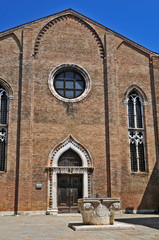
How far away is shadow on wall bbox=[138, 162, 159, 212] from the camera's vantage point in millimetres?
17438

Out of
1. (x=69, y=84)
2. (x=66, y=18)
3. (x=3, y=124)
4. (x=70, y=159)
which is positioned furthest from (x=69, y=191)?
(x=66, y=18)

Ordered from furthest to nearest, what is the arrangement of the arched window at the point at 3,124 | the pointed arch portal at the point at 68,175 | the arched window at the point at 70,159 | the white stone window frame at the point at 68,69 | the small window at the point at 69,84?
1. the small window at the point at 69,84
2. the white stone window frame at the point at 68,69
3. the arched window at the point at 70,159
4. the arched window at the point at 3,124
5. the pointed arch portal at the point at 68,175

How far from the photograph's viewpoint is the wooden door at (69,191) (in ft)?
54.4

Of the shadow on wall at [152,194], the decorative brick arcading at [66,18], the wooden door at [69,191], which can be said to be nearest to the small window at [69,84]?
the decorative brick arcading at [66,18]

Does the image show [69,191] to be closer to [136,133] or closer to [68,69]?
[136,133]

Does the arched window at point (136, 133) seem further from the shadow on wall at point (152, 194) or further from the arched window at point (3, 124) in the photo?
the arched window at point (3, 124)

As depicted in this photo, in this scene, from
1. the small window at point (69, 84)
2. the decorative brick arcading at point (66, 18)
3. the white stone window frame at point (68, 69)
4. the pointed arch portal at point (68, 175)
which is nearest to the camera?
the pointed arch portal at point (68, 175)

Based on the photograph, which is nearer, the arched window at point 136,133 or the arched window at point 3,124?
the arched window at point 3,124

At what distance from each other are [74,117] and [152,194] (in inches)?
253

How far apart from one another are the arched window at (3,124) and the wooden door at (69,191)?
329 centimetres

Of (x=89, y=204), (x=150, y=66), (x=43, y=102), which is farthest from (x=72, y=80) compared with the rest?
(x=89, y=204)

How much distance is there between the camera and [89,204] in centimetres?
976

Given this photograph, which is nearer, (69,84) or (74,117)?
(74,117)

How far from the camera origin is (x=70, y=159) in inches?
688
